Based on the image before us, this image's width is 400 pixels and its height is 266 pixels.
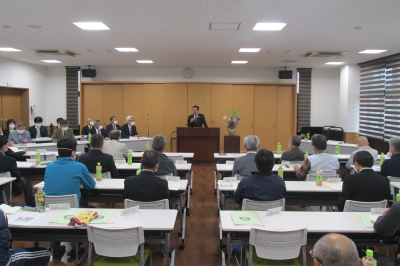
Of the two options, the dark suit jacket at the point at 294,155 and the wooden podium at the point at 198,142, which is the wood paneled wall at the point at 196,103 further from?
the dark suit jacket at the point at 294,155

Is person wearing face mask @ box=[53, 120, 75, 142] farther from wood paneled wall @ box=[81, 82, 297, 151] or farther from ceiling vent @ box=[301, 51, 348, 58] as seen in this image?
ceiling vent @ box=[301, 51, 348, 58]

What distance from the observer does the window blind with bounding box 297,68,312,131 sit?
32.9ft


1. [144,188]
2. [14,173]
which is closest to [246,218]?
[144,188]

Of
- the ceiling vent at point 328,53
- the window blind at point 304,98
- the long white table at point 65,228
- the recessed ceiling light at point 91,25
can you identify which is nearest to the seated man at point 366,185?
the long white table at point 65,228

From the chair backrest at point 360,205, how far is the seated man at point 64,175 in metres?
2.82

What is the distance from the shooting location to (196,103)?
991cm

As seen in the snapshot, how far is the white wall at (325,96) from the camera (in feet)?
33.1

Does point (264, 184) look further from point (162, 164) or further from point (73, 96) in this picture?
point (73, 96)

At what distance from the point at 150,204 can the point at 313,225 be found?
4.90 feet

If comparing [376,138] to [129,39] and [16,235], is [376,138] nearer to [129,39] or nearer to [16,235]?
[129,39]

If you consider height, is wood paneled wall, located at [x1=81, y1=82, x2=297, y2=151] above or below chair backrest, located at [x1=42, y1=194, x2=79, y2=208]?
above

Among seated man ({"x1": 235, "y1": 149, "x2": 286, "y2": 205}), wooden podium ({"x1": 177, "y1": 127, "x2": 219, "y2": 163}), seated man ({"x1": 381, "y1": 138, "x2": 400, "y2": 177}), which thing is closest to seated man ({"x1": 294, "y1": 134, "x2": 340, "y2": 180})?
seated man ({"x1": 381, "y1": 138, "x2": 400, "y2": 177})

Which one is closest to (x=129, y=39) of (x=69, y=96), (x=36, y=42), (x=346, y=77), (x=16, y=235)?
(x=36, y=42)

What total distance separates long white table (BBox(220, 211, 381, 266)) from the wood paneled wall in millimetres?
7522
